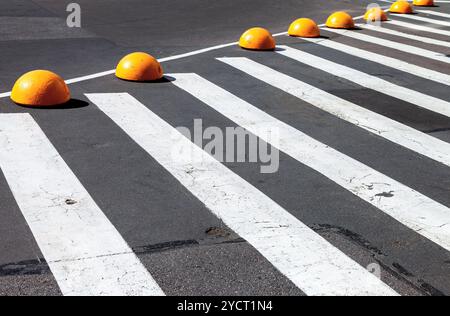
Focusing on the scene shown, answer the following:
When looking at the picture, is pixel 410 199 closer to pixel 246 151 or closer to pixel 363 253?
pixel 363 253

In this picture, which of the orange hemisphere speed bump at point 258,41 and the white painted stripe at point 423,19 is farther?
the white painted stripe at point 423,19

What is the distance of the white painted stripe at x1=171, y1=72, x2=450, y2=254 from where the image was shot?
5.86m

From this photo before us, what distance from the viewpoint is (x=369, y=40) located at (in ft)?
49.8

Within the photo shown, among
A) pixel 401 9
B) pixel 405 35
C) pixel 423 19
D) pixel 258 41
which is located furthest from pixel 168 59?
pixel 401 9

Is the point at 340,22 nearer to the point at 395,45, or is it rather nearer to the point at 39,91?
the point at 395,45

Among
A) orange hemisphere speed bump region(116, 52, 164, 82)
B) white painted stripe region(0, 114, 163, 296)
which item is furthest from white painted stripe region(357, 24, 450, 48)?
white painted stripe region(0, 114, 163, 296)

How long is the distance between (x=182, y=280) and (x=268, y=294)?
58cm

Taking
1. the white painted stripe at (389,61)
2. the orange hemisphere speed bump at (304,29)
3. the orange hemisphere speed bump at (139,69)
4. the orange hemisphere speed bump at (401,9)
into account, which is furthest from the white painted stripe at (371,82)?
the orange hemisphere speed bump at (401,9)

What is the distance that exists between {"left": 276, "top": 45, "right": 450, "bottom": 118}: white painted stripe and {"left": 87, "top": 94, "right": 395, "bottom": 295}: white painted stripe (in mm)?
2994

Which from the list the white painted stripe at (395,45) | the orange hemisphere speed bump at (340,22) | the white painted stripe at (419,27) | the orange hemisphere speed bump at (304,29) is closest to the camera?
the white painted stripe at (395,45)

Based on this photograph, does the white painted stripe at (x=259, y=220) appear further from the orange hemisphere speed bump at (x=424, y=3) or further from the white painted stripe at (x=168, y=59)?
the orange hemisphere speed bump at (x=424, y=3)

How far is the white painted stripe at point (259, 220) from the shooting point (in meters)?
4.73

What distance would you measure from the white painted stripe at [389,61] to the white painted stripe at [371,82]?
958mm

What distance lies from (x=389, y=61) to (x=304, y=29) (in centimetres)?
270
